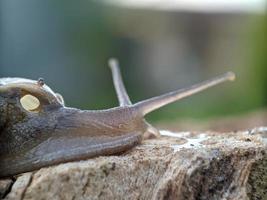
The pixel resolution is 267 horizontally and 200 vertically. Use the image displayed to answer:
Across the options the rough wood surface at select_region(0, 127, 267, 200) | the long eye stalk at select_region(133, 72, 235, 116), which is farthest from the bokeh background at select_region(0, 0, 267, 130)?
the rough wood surface at select_region(0, 127, 267, 200)

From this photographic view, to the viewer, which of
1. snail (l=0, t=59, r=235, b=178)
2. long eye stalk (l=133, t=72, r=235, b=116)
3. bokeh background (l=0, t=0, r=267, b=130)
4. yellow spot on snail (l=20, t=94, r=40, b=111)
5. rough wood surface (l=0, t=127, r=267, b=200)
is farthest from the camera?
bokeh background (l=0, t=0, r=267, b=130)

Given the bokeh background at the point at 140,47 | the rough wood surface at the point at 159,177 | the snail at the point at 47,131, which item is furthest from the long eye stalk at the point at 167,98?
the bokeh background at the point at 140,47

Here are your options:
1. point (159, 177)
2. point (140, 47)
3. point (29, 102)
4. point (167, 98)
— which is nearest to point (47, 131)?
point (29, 102)

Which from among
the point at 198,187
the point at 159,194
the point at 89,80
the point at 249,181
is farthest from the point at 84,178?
the point at 89,80

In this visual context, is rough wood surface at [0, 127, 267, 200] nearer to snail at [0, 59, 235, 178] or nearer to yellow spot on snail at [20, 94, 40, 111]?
snail at [0, 59, 235, 178]

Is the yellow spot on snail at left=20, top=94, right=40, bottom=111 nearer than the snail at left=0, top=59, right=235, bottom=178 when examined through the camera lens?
No

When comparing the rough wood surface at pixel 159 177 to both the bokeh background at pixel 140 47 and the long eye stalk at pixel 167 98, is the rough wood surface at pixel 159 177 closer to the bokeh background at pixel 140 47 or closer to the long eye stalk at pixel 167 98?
the long eye stalk at pixel 167 98

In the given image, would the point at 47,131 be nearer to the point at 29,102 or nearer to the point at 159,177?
the point at 29,102
